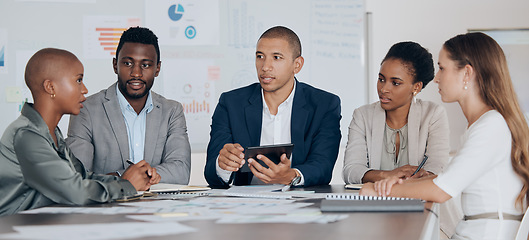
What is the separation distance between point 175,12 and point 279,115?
198 cm

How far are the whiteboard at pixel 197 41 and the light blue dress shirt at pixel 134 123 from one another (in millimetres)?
1506

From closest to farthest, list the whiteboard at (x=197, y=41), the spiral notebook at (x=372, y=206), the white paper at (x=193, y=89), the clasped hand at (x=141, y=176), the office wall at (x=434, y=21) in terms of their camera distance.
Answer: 1. the spiral notebook at (x=372, y=206)
2. the clasped hand at (x=141, y=176)
3. the whiteboard at (x=197, y=41)
4. the white paper at (x=193, y=89)
5. the office wall at (x=434, y=21)

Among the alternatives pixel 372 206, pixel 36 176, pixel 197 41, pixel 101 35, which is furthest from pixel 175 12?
pixel 372 206

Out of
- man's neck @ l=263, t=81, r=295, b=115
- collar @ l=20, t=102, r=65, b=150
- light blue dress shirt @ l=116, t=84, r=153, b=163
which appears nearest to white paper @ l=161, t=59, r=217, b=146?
light blue dress shirt @ l=116, t=84, r=153, b=163

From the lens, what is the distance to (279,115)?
9.95 feet

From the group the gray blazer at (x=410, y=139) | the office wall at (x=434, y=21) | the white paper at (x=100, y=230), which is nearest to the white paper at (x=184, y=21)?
the office wall at (x=434, y=21)

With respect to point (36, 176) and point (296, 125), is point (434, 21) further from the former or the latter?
point (36, 176)

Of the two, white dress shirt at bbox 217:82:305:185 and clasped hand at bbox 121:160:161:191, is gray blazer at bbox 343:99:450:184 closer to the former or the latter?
white dress shirt at bbox 217:82:305:185

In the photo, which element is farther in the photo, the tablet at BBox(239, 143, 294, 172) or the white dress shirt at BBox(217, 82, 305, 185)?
the white dress shirt at BBox(217, 82, 305, 185)

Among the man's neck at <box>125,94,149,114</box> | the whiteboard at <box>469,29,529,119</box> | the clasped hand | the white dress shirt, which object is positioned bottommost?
the clasped hand

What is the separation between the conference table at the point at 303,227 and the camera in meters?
1.26

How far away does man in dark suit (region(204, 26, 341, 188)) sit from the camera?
292 centimetres

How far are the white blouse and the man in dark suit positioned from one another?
0.93 metres

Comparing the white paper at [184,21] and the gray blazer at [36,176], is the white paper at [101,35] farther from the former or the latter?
the gray blazer at [36,176]
